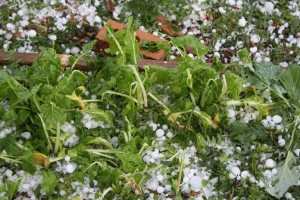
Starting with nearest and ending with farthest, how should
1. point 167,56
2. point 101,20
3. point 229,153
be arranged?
point 229,153 → point 167,56 → point 101,20

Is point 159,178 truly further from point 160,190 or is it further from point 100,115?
point 100,115

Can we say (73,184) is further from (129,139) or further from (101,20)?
(101,20)

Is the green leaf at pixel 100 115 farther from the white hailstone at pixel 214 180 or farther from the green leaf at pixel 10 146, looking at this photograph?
the white hailstone at pixel 214 180

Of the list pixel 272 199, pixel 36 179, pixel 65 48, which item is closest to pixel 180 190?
pixel 272 199

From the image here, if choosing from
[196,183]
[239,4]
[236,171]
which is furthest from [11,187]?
[239,4]

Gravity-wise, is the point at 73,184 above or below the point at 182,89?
below

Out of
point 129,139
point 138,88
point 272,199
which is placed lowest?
point 272,199

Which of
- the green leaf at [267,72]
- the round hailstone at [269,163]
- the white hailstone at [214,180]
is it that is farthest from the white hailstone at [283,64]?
the white hailstone at [214,180]
